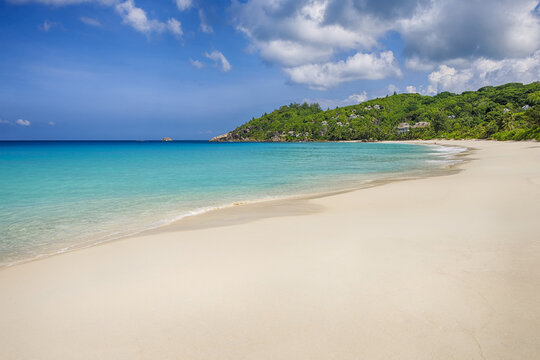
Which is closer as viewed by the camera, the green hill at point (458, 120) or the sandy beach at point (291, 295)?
the sandy beach at point (291, 295)

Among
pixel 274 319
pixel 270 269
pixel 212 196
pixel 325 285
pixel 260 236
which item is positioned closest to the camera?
pixel 274 319

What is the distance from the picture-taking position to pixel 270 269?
4.57 m

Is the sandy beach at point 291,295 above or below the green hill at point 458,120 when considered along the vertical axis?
below

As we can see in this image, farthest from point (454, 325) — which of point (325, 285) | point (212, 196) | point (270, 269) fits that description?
point (212, 196)

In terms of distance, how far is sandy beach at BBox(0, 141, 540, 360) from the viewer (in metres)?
2.83

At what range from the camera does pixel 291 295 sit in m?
3.73

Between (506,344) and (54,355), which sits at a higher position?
(506,344)

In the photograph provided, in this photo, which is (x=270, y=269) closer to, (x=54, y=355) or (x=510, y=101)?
(x=54, y=355)

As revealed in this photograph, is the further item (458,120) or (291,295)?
(458,120)

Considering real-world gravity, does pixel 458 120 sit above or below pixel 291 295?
above

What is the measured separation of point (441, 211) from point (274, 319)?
673 cm

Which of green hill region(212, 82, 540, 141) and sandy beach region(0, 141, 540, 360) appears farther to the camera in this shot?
green hill region(212, 82, 540, 141)

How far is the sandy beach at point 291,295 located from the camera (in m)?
2.83

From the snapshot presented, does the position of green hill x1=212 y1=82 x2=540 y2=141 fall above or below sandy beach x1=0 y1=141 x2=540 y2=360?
above
